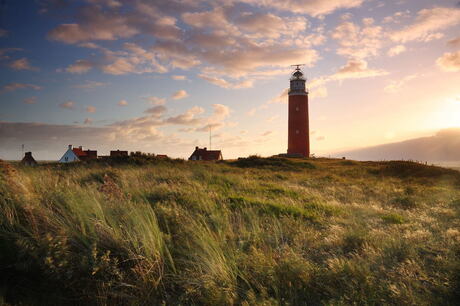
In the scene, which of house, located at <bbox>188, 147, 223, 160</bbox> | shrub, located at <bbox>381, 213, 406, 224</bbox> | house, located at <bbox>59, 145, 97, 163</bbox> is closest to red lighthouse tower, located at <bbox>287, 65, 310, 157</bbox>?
house, located at <bbox>188, 147, 223, 160</bbox>

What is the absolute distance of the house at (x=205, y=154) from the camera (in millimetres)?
53344

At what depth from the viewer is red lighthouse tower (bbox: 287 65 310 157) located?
161 feet

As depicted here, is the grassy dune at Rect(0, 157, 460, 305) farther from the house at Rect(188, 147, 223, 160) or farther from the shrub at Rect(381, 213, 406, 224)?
the house at Rect(188, 147, 223, 160)

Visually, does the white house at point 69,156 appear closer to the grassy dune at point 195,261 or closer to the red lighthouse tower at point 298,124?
the red lighthouse tower at point 298,124

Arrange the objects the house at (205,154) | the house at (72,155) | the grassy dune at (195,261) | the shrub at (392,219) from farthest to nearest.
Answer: the house at (205,154)
the house at (72,155)
the shrub at (392,219)
the grassy dune at (195,261)

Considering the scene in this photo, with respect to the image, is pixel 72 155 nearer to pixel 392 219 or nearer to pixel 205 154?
pixel 205 154

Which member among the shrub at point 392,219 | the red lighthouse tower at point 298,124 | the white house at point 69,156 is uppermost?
the red lighthouse tower at point 298,124

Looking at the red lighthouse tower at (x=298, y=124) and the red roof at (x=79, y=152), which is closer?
the red roof at (x=79, y=152)

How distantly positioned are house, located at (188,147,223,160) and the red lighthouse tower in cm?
1203

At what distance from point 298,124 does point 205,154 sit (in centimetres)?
1605

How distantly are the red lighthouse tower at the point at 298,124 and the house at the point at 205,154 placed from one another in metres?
12.0

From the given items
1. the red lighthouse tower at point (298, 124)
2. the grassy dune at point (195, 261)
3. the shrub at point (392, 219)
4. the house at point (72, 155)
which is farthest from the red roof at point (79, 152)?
the shrub at point (392, 219)

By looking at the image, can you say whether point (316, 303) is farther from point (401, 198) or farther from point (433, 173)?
point (433, 173)

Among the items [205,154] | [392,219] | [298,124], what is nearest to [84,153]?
[205,154]
